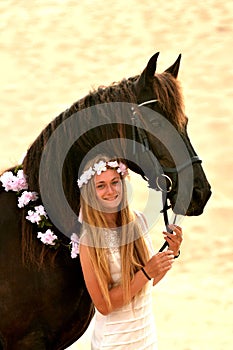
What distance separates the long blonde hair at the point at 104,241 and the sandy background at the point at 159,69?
3.42m

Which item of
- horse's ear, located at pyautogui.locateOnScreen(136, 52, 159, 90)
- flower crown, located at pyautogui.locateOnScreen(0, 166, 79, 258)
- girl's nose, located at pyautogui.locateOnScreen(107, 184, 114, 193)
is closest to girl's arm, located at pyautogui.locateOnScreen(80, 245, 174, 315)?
flower crown, located at pyautogui.locateOnScreen(0, 166, 79, 258)

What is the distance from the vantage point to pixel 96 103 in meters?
3.19

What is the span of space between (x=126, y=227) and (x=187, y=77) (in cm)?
1063

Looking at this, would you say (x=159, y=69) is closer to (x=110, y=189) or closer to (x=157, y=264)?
(x=110, y=189)

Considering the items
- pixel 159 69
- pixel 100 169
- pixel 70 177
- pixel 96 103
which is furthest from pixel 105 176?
pixel 159 69

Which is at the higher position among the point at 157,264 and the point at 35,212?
the point at 35,212

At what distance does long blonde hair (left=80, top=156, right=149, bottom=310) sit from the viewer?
10.1 feet

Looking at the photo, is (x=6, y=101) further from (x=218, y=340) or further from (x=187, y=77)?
(x=218, y=340)

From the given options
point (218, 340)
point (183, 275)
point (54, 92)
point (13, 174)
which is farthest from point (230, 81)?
point (13, 174)

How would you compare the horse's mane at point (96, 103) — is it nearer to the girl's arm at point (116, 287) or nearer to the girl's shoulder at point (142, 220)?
the girl's arm at point (116, 287)

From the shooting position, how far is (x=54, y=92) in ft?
44.1

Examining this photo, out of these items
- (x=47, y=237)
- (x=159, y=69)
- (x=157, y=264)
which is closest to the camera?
(x=157, y=264)

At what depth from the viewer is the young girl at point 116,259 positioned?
307 centimetres

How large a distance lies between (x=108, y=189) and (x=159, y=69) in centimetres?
931
